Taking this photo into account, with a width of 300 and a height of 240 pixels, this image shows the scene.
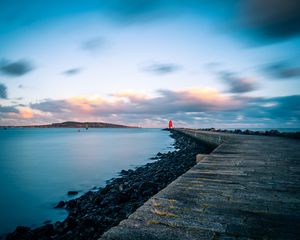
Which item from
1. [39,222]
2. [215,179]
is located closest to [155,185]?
[39,222]

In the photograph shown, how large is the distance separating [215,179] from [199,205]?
132cm

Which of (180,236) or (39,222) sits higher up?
(180,236)

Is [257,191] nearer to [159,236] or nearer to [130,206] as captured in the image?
[159,236]

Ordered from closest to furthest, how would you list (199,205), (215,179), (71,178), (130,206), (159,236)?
(159,236) → (199,205) → (215,179) → (130,206) → (71,178)

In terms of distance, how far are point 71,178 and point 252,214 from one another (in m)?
12.6

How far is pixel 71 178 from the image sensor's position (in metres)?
13.2

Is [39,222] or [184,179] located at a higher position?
[184,179]

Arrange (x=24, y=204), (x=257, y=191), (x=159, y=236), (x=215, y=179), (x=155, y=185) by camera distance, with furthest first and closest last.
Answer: (x=24, y=204) < (x=155, y=185) < (x=215, y=179) < (x=257, y=191) < (x=159, y=236)

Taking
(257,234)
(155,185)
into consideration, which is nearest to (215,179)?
(257,234)

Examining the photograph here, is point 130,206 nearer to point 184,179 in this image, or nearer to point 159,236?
point 184,179

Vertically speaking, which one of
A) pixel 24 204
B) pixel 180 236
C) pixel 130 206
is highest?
pixel 180 236

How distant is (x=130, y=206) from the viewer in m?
5.88

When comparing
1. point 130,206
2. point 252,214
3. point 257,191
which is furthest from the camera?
point 130,206

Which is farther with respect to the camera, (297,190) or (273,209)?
(297,190)
